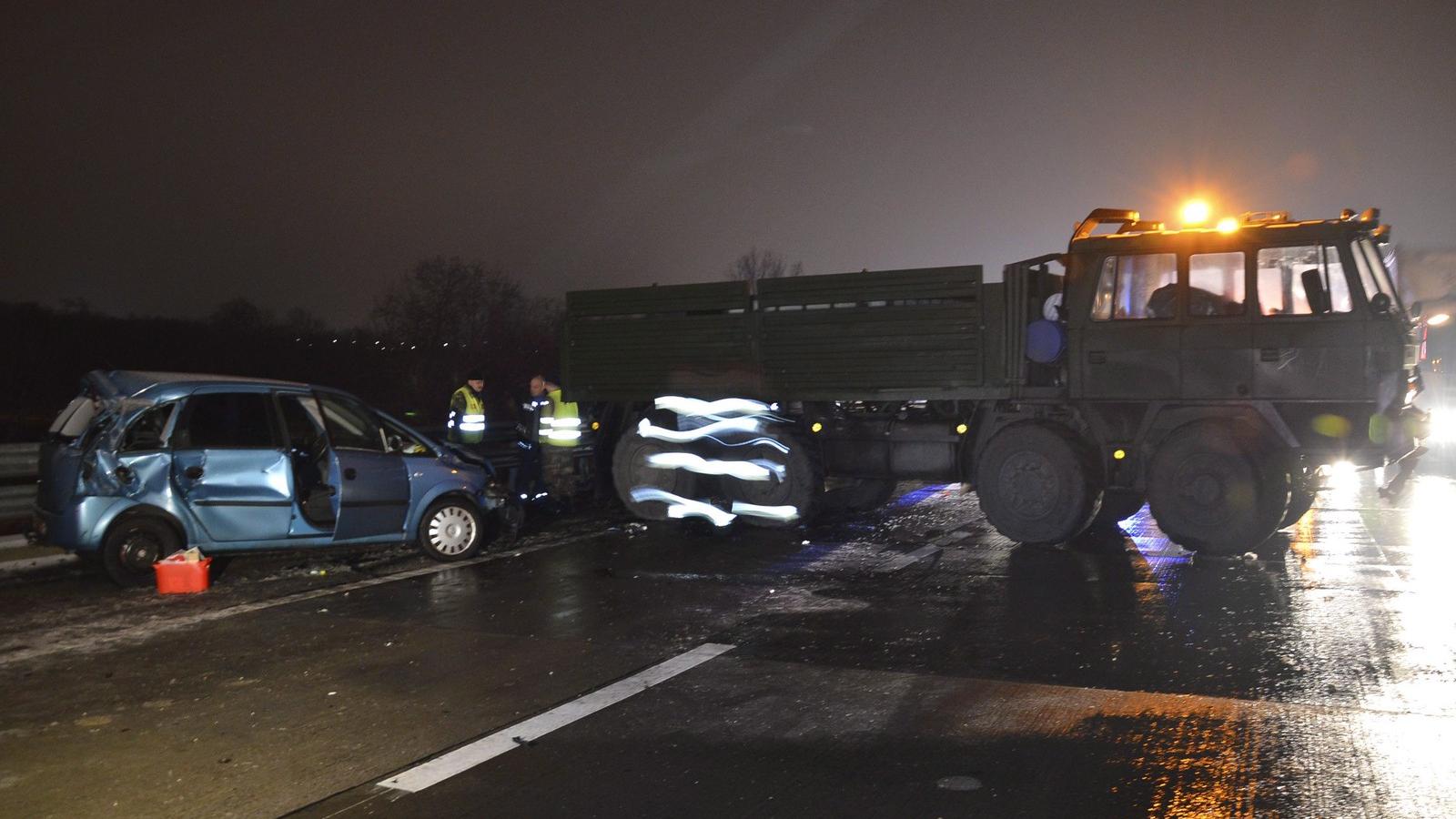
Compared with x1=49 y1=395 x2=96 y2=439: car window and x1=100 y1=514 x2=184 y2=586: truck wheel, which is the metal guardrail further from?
x1=100 y1=514 x2=184 y2=586: truck wheel

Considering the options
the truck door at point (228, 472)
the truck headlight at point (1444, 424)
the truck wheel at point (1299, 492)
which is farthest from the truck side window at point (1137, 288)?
the truck headlight at point (1444, 424)

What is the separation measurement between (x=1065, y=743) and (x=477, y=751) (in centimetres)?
272

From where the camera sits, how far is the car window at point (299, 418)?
10008 millimetres

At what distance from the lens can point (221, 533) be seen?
953 centimetres

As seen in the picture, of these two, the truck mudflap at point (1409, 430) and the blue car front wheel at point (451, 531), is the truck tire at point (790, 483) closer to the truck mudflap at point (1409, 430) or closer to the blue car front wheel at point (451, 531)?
the blue car front wheel at point (451, 531)

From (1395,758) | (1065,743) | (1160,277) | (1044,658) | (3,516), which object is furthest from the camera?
(3,516)

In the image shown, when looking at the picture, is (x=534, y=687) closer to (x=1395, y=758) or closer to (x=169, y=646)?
(x=169, y=646)

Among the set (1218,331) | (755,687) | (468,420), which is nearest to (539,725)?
(755,687)

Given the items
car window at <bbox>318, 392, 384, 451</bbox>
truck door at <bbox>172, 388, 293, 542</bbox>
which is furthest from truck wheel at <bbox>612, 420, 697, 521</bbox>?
truck door at <bbox>172, 388, 293, 542</bbox>

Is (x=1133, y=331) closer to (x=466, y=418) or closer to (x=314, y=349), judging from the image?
(x=466, y=418)


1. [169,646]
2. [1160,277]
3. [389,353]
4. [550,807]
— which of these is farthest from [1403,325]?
[389,353]

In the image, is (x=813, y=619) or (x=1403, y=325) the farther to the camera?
(x=1403, y=325)

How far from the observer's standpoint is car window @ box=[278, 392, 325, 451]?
10.0 meters

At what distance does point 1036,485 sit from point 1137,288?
6.86ft
